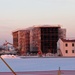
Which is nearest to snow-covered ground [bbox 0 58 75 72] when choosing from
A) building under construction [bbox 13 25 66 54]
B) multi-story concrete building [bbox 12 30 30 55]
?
building under construction [bbox 13 25 66 54]

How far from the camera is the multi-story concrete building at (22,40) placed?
3061 inches

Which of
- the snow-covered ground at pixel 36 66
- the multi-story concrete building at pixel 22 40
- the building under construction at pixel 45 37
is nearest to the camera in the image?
the snow-covered ground at pixel 36 66

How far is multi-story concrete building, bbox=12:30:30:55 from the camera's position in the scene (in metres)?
77.8

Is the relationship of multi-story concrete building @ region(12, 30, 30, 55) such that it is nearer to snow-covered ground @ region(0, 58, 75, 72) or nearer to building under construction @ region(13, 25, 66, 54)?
building under construction @ region(13, 25, 66, 54)

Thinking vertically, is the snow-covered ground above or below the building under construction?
above

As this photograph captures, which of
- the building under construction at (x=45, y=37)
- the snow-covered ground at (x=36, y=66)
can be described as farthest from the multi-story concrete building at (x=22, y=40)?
the snow-covered ground at (x=36, y=66)

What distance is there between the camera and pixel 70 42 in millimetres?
50312

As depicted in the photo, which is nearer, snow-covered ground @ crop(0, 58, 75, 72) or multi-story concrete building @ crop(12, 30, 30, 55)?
snow-covered ground @ crop(0, 58, 75, 72)

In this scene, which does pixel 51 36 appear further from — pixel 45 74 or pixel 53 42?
pixel 45 74

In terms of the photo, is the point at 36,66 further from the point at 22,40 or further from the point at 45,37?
the point at 22,40

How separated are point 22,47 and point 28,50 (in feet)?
13.1

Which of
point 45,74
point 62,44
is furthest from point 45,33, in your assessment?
point 45,74

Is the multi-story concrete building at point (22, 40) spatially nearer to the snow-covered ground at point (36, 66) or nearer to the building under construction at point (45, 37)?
the building under construction at point (45, 37)

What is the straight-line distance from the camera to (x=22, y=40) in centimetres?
8231
